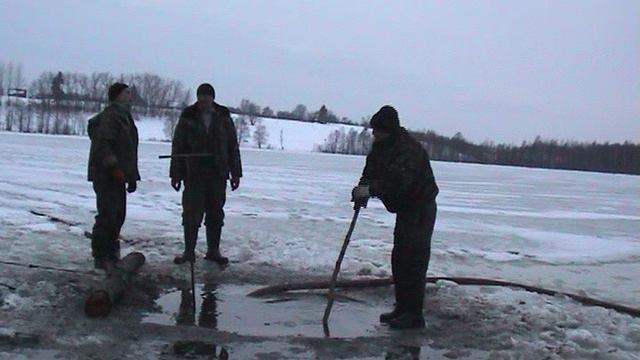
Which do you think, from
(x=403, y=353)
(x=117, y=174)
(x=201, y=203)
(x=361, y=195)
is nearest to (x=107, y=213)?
(x=117, y=174)

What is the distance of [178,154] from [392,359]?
378cm

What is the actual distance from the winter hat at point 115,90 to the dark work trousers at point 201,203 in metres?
1.20

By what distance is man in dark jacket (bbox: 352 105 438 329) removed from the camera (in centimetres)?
592

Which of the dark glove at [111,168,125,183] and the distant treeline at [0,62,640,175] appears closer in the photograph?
the dark glove at [111,168,125,183]

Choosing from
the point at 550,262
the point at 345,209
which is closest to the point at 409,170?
the point at 550,262

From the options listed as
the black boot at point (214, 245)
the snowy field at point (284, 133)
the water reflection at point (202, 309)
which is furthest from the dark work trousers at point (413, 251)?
the snowy field at point (284, 133)

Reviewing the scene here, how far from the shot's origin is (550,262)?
1128cm

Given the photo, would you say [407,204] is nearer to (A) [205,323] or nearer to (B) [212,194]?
(A) [205,323]

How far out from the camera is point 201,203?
805cm

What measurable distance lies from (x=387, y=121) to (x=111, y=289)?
2738 mm

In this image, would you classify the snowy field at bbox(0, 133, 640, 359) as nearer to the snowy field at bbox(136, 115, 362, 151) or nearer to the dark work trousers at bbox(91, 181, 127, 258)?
the dark work trousers at bbox(91, 181, 127, 258)

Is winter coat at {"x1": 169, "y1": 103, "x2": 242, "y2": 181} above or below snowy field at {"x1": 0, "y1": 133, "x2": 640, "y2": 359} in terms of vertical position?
above

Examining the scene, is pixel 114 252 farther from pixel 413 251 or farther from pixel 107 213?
pixel 413 251

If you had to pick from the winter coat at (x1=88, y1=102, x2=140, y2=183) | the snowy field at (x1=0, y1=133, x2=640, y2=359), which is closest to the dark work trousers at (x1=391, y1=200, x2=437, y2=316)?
the snowy field at (x1=0, y1=133, x2=640, y2=359)
